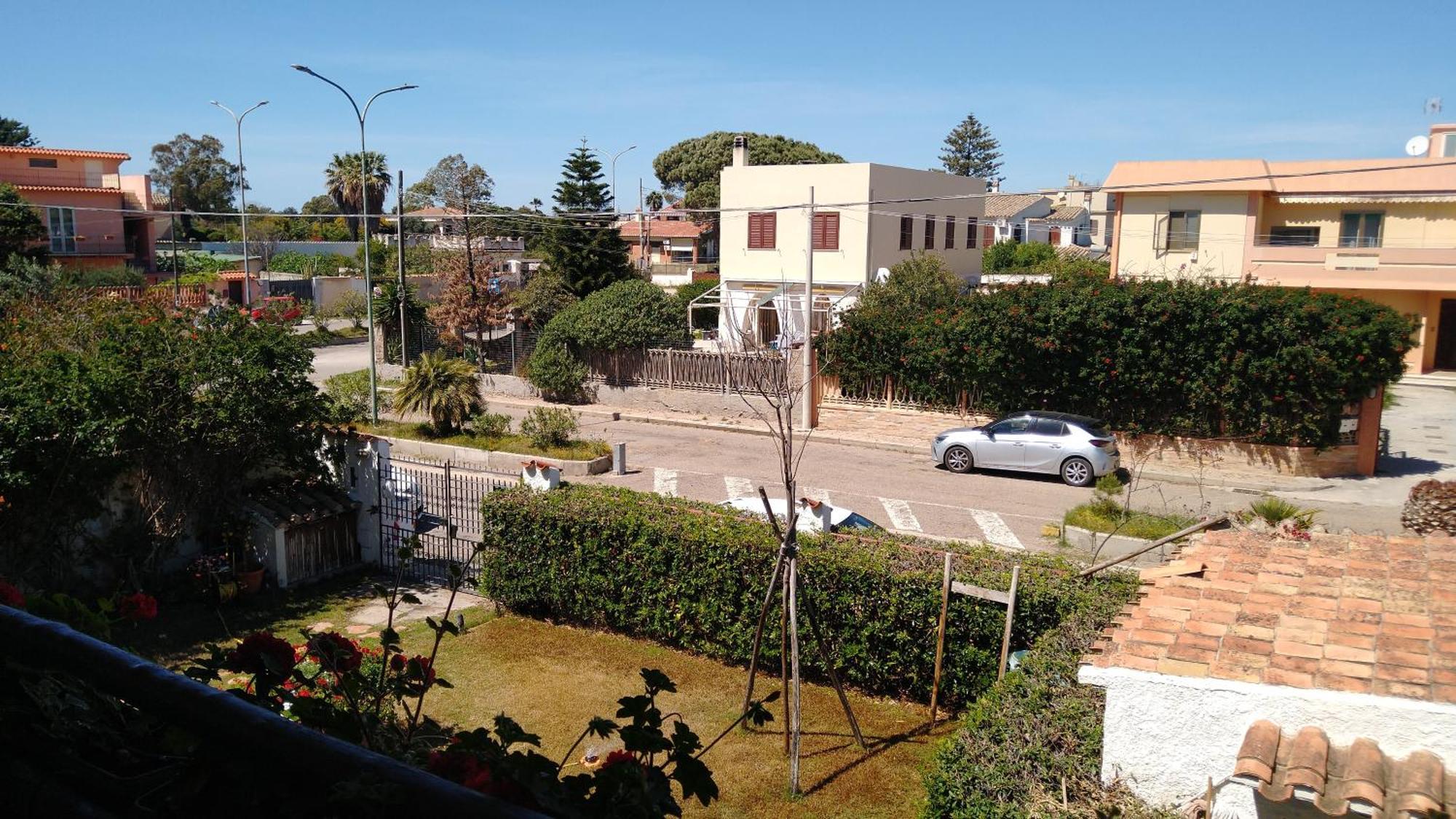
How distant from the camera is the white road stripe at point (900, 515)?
17.5 metres

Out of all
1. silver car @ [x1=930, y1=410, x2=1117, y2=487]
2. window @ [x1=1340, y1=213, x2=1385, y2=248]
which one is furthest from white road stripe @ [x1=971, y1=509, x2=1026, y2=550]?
window @ [x1=1340, y1=213, x2=1385, y2=248]

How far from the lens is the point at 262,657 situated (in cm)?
313

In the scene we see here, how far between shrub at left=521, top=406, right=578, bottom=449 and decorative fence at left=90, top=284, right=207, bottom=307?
694 cm

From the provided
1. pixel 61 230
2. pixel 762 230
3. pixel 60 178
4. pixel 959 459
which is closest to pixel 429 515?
pixel 959 459

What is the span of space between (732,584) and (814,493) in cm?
863

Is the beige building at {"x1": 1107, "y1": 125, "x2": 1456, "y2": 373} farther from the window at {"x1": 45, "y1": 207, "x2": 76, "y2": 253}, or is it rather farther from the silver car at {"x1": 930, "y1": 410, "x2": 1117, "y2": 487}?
the window at {"x1": 45, "y1": 207, "x2": 76, "y2": 253}

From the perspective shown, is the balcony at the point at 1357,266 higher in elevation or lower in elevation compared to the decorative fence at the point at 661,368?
higher

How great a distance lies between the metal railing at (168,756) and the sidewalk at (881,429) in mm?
21555

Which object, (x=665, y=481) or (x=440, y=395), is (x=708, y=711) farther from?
(x=440, y=395)

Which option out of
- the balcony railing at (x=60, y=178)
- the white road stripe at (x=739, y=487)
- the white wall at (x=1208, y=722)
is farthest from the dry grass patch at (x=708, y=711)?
the balcony railing at (x=60, y=178)

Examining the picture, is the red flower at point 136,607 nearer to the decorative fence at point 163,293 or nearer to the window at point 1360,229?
the decorative fence at point 163,293

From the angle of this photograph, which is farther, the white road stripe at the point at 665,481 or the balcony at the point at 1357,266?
the balcony at the point at 1357,266

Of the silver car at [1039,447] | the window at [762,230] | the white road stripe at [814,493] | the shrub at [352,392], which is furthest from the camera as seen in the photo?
the window at [762,230]

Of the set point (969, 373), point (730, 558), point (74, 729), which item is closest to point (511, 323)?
point (969, 373)
